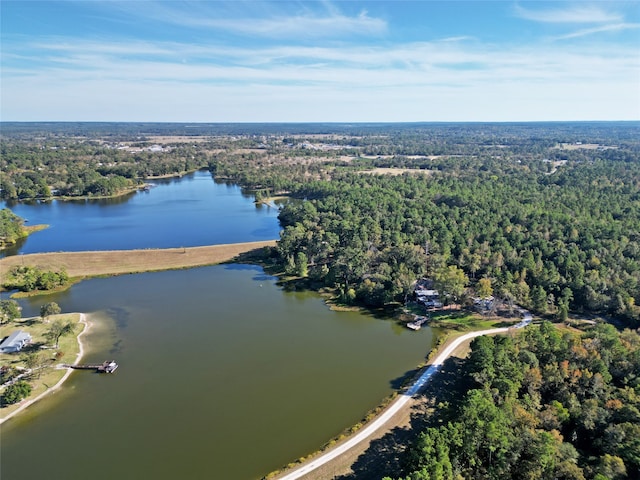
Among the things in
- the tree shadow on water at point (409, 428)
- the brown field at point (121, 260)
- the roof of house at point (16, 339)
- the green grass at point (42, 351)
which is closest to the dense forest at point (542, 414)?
the tree shadow on water at point (409, 428)

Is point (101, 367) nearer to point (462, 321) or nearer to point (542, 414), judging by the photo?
point (542, 414)

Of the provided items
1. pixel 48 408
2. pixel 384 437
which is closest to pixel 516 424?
pixel 384 437

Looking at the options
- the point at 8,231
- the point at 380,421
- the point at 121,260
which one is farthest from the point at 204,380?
the point at 8,231

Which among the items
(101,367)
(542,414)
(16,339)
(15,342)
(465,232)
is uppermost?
(465,232)

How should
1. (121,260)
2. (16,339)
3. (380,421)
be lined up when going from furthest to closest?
(121,260) < (16,339) < (380,421)

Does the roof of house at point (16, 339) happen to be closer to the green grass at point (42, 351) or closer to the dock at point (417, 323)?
the green grass at point (42, 351)
